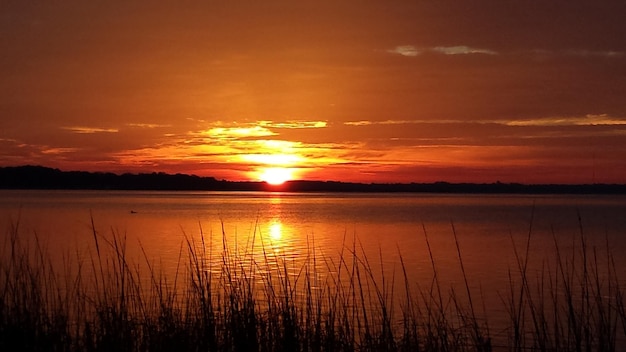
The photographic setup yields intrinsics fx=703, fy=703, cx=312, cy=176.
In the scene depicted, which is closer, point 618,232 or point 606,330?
point 606,330

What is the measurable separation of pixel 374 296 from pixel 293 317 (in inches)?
272

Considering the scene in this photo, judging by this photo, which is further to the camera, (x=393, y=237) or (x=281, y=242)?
(x=393, y=237)

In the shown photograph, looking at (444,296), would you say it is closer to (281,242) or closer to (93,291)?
(93,291)

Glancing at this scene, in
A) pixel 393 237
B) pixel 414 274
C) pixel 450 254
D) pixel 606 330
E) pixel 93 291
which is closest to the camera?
pixel 606 330

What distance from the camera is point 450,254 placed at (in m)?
25.8

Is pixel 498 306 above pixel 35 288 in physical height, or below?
below

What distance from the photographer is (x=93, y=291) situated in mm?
12773

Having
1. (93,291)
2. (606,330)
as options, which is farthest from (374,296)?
(606,330)

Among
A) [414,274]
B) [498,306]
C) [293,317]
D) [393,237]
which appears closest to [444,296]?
[498,306]

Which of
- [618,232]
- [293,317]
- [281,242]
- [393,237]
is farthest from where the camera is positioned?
[618,232]

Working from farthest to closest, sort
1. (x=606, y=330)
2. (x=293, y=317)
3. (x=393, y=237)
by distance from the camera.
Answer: (x=393, y=237) → (x=293, y=317) → (x=606, y=330)

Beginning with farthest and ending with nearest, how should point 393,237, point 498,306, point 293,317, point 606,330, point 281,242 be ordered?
point 393,237
point 281,242
point 498,306
point 293,317
point 606,330

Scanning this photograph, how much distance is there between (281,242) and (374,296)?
16.9 meters

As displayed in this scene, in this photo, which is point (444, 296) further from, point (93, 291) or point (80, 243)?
point (80, 243)
